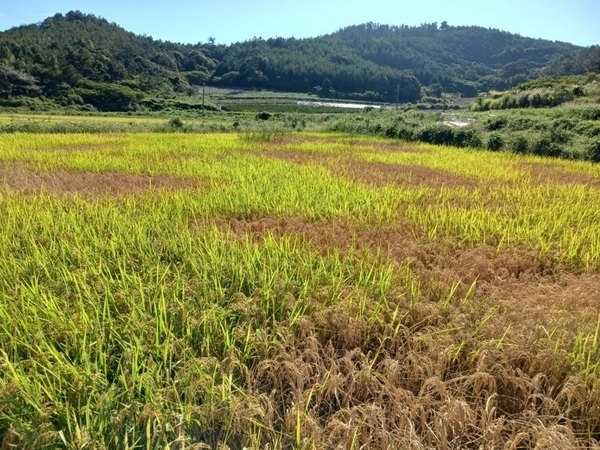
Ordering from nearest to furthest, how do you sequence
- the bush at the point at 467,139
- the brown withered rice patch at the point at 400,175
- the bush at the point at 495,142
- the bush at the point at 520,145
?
1. the brown withered rice patch at the point at 400,175
2. the bush at the point at 520,145
3. the bush at the point at 495,142
4. the bush at the point at 467,139

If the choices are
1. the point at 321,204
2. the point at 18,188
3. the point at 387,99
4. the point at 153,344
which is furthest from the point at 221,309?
the point at 387,99

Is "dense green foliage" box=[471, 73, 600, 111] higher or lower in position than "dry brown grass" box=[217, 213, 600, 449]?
higher

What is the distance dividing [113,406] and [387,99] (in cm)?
8622

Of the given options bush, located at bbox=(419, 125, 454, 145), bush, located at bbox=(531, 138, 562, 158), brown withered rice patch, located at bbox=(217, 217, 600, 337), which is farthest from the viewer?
bush, located at bbox=(419, 125, 454, 145)

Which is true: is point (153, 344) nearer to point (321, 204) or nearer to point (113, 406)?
point (113, 406)

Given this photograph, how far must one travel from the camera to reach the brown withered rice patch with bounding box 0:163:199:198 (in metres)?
6.39

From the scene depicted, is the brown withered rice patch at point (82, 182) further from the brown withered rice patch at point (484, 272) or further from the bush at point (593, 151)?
the bush at point (593, 151)

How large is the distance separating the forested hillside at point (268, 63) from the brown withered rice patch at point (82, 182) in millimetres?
40172

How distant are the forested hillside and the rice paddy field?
150 ft

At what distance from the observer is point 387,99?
82312 millimetres

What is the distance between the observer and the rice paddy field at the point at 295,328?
71.1 inches

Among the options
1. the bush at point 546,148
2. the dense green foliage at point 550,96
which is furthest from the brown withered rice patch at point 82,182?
the dense green foliage at point 550,96

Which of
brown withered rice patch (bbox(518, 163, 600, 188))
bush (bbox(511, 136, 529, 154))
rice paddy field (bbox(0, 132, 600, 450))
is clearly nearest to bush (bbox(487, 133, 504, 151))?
bush (bbox(511, 136, 529, 154))

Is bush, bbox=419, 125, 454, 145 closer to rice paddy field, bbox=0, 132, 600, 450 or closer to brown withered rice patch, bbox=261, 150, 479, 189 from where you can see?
brown withered rice patch, bbox=261, 150, 479, 189
